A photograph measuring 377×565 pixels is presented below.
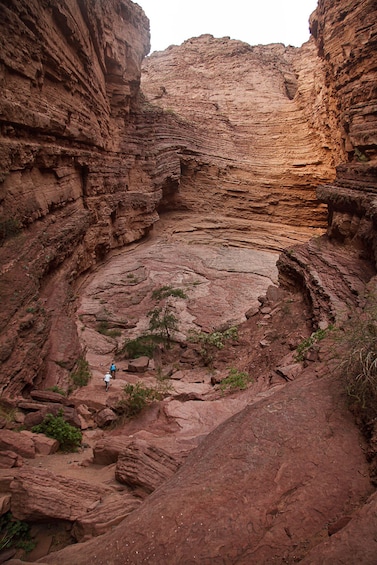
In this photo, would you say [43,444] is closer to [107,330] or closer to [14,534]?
[14,534]

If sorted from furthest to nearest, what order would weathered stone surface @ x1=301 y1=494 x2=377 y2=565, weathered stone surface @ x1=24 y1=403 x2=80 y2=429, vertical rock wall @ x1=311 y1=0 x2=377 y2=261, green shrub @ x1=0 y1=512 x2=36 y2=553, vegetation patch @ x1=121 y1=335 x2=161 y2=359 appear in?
vegetation patch @ x1=121 y1=335 x2=161 y2=359 < vertical rock wall @ x1=311 y1=0 x2=377 y2=261 < weathered stone surface @ x1=24 y1=403 x2=80 y2=429 < green shrub @ x1=0 y1=512 x2=36 y2=553 < weathered stone surface @ x1=301 y1=494 x2=377 y2=565

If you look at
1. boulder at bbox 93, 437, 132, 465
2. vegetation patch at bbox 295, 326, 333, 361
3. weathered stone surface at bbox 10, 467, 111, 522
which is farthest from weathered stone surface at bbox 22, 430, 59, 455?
vegetation patch at bbox 295, 326, 333, 361

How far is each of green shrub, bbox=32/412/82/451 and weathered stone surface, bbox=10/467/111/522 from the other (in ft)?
4.44

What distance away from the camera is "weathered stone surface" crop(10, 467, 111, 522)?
11.0 feet

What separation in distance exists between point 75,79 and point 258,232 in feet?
43.7

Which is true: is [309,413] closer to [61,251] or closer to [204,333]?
[204,333]

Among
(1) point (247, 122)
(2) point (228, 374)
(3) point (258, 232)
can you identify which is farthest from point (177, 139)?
(2) point (228, 374)

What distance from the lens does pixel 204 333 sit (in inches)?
439

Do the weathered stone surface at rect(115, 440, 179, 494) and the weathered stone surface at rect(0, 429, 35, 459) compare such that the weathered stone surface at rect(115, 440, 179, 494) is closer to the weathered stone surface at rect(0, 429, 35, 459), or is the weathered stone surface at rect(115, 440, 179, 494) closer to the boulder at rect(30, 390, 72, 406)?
the weathered stone surface at rect(0, 429, 35, 459)

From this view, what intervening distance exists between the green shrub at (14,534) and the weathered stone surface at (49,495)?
0.23 ft

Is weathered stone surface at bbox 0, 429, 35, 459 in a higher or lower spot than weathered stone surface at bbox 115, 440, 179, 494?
lower

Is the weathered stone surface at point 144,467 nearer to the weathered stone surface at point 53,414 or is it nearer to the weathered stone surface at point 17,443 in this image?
the weathered stone surface at point 17,443

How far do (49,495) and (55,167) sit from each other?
10.3m

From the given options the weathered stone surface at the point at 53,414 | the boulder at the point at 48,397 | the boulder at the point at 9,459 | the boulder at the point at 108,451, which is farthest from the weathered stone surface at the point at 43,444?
the boulder at the point at 48,397
